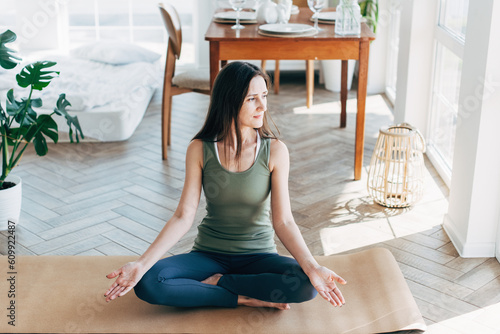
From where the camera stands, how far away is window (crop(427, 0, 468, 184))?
3334 mm

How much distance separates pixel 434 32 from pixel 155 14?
9.81ft

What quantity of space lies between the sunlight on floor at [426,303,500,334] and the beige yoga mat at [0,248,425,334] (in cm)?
9

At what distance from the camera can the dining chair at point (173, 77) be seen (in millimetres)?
3668

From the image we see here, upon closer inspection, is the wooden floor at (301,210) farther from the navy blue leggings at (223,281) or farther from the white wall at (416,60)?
the navy blue leggings at (223,281)

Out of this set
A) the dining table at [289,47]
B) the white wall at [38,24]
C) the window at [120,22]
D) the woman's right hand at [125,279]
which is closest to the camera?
the woman's right hand at [125,279]

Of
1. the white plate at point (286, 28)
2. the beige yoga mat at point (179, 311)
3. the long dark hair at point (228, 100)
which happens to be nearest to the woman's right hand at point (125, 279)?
the beige yoga mat at point (179, 311)

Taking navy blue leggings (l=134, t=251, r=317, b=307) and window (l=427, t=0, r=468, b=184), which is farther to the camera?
window (l=427, t=0, r=468, b=184)

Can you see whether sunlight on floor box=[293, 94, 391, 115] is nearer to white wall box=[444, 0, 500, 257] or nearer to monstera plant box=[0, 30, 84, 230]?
white wall box=[444, 0, 500, 257]

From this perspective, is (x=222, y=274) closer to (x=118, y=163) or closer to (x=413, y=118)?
(x=118, y=163)

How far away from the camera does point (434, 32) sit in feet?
12.0

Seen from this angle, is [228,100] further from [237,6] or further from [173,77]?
[173,77]

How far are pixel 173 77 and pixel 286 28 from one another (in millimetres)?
787

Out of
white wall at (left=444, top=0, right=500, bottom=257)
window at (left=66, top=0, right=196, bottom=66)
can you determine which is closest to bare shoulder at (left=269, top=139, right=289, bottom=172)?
white wall at (left=444, top=0, right=500, bottom=257)

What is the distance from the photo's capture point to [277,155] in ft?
7.18
